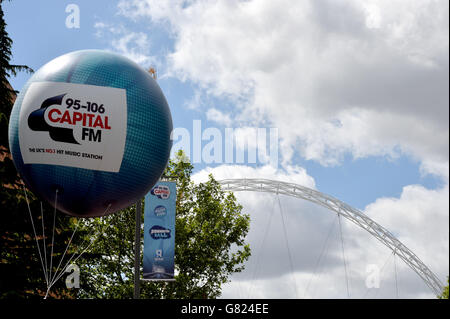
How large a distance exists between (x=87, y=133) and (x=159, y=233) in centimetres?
1268

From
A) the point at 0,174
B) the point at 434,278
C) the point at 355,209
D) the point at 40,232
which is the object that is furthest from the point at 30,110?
the point at 434,278

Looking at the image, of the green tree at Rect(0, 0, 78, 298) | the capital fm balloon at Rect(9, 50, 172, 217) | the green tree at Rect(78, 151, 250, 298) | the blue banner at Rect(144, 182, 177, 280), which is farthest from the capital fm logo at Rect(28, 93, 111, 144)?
the green tree at Rect(78, 151, 250, 298)

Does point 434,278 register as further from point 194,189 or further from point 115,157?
point 115,157

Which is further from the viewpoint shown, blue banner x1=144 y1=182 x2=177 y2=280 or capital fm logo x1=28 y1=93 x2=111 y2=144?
blue banner x1=144 y1=182 x2=177 y2=280

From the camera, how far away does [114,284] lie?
37.1m

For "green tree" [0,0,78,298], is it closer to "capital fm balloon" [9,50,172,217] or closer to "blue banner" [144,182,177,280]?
"blue banner" [144,182,177,280]

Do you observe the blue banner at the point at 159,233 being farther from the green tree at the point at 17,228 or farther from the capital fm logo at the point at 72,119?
the capital fm logo at the point at 72,119

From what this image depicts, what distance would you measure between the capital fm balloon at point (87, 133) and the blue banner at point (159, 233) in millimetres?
11327

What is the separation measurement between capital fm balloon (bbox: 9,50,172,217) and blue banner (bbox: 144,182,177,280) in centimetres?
1133

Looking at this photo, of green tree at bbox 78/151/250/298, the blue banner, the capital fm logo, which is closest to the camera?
the capital fm logo

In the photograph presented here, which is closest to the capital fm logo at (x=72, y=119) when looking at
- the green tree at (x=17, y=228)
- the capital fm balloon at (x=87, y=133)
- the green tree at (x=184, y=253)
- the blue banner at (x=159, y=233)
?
the capital fm balloon at (x=87, y=133)

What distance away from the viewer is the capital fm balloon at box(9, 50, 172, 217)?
442 inches

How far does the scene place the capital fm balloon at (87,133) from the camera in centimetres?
1123
